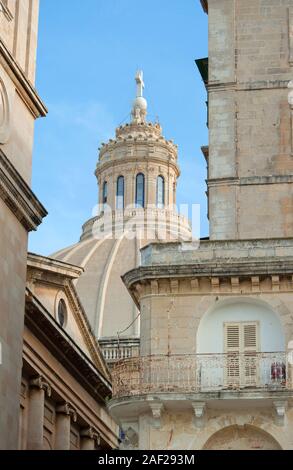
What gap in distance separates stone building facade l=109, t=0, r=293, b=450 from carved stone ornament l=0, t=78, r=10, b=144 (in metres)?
7.02

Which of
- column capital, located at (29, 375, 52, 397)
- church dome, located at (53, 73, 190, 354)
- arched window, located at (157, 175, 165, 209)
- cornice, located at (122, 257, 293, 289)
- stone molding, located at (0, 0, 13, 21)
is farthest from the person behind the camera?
arched window, located at (157, 175, 165, 209)

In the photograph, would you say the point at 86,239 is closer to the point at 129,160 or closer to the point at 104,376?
the point at 129,160

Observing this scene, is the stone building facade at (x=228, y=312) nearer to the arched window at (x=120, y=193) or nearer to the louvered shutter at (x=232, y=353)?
the louvered shutter at (x=232, y=353)

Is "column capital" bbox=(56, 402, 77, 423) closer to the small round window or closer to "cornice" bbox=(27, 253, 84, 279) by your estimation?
the small round window

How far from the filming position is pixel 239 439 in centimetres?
3650

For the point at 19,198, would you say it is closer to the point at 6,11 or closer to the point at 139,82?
the point at 6,11

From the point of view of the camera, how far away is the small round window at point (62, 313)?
50.9 metres

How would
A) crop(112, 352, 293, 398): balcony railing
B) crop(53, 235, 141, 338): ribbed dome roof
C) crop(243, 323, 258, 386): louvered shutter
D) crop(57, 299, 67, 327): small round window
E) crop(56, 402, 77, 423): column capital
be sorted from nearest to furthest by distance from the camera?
crop(112, 352, 293, 398): balcony railing, crop(243, 323, 258, 386): louvered shutter, crop(56, 402, 77, 423): column capital, crop(57, 299, 67, 327): small round window, crop(53, 235, 141, 338): ribbed dome roof

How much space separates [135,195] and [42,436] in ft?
160

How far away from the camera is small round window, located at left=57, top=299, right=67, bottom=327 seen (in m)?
50.9

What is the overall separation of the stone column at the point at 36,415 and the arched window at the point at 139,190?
159ft

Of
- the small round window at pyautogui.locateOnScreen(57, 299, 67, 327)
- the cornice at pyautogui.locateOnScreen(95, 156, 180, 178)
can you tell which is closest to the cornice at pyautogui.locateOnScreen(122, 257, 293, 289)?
the small round window at pyautogui.locateOnScreen(57, 299, 67, 327)

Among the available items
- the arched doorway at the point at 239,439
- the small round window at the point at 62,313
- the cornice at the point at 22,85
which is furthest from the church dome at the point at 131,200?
the cornice at the point at 22,85

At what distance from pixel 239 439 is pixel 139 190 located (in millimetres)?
56974
